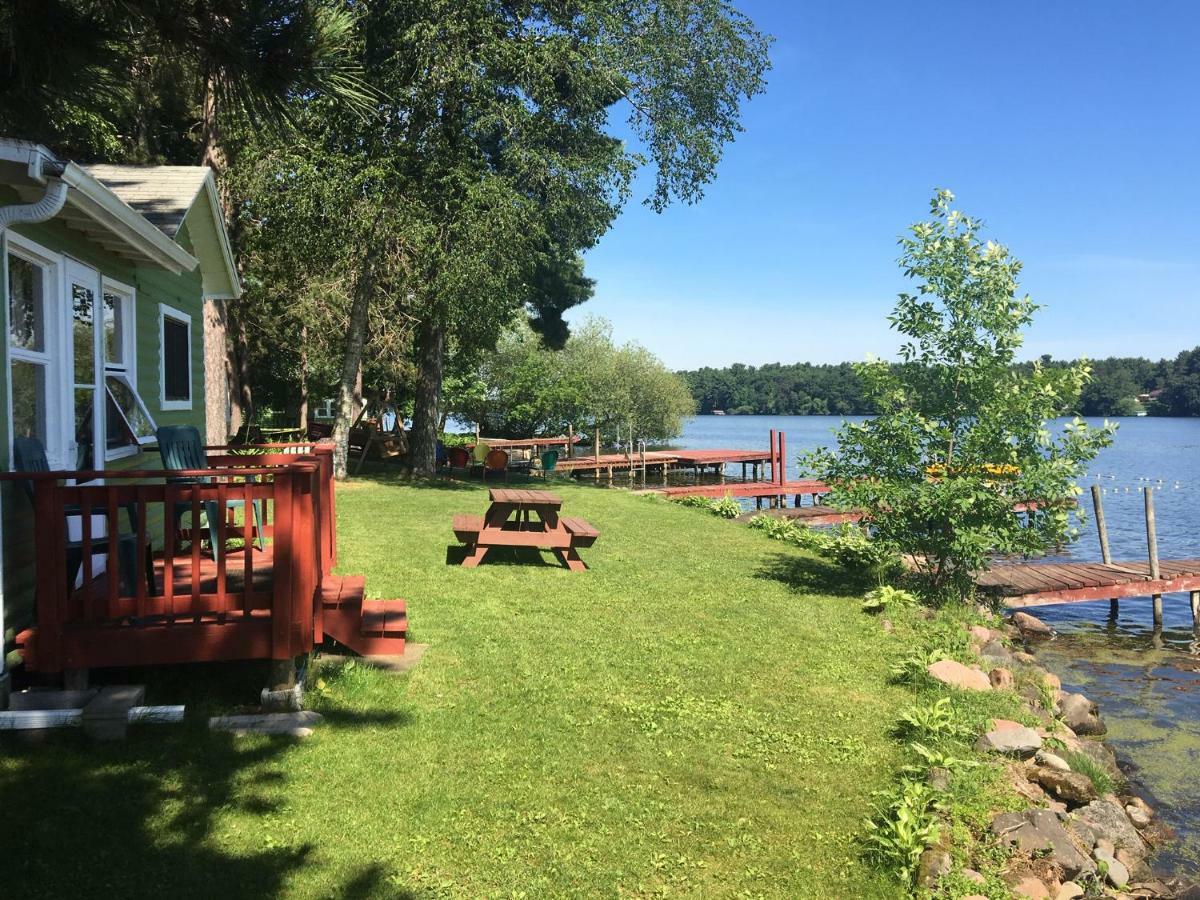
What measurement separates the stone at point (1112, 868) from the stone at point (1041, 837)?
8.8 inches

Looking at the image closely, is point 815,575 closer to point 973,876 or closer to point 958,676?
point 958,676

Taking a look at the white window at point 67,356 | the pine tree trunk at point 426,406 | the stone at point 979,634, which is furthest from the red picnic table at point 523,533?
the pine tree trunk at point 426,406

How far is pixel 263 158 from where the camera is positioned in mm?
16172

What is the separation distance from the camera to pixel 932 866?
153 inches

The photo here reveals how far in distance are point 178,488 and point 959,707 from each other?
5301mm

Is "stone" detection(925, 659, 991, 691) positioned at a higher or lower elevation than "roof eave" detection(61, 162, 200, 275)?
lower

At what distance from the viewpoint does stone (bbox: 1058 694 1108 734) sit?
8078 mm

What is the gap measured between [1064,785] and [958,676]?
3.63ft

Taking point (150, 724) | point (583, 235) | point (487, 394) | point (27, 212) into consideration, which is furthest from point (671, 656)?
point (487, 394)

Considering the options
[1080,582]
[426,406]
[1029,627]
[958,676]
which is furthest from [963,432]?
[426,406]

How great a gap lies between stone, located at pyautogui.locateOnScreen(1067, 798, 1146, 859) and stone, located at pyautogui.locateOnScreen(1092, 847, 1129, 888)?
0.08 m

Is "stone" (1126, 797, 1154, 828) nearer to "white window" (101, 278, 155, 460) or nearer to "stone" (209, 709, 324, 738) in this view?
"stone" (209, 709, 324, 738)

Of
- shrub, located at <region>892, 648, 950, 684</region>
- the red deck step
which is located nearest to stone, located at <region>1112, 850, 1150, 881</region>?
shrub, located at <region>892, 648, 950, 684</region>

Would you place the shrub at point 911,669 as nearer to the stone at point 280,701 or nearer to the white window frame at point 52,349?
the stone at point 280,701
